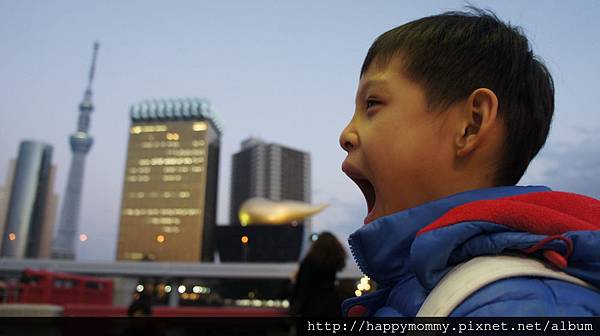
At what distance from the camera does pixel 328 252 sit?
362cm

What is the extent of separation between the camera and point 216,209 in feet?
315

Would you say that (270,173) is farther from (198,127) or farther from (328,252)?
(328,252)

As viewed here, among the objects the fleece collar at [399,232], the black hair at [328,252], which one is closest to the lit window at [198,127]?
the black hair at [328,252]

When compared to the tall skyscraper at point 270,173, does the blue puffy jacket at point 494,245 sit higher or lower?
lower

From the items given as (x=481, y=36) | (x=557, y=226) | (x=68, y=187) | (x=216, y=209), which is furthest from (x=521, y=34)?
(x=68, y=187)

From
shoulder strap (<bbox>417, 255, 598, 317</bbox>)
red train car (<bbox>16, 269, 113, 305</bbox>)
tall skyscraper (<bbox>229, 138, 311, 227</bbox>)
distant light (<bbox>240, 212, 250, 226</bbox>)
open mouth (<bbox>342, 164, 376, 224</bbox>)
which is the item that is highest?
tall skyscraper (<bbox>229, 138, 311, 227</bbox>)

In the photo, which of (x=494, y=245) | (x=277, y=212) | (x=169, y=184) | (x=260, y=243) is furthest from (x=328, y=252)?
(x=169, y=184)

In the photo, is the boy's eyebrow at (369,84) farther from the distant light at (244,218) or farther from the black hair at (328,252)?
the distant light at (244,218)

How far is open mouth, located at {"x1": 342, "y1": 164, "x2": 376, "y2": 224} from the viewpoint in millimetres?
1028

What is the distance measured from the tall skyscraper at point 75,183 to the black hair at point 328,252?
10841 centimetres

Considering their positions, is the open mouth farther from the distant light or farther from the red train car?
the distant light

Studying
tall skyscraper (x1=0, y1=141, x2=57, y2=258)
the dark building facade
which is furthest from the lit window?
tall skyscraper (x1=0, y1=141, x2=57, y2=258)

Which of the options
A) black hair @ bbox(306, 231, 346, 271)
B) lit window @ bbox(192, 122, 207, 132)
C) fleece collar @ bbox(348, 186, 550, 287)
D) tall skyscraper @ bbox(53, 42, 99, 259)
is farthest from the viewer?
tall skyscraper @ bbox(53, 42, 99, 259)

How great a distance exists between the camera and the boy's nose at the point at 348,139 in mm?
994
